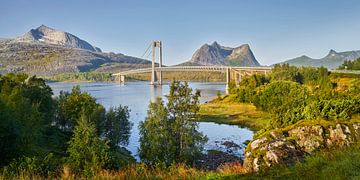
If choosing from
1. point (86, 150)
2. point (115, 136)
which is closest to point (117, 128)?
point (115, 136)

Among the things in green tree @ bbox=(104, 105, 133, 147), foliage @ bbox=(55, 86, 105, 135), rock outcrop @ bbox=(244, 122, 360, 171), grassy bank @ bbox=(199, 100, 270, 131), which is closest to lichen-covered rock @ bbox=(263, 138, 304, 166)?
rock outcrop @ bbox=(244, 122, 360, 171)

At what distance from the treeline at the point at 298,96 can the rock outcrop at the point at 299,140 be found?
4.61ft

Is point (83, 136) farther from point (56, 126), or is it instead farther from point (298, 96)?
point (298, 96)

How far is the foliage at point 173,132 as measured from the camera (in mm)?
24219

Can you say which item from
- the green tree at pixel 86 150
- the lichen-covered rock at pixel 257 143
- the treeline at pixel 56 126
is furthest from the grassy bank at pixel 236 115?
the lichen-covered rock at pixel 257 143

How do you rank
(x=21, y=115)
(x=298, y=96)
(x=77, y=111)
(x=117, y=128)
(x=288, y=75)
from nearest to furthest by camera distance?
(x=21, y=115) < (x=117, y=128) < (x=77, y=111) < (x=298, y=96) < (x=288, y=75)

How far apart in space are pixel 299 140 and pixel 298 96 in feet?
108

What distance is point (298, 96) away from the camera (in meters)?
42.7

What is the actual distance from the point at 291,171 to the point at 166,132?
63.9ft

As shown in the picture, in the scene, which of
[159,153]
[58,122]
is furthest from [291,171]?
[58,122]

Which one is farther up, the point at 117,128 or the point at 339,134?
the point at 339,134

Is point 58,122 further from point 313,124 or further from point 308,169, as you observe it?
point 308,169

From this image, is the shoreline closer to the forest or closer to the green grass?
the forest

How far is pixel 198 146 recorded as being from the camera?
25.8 m
